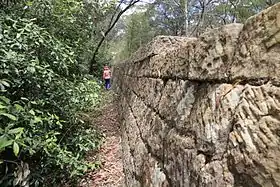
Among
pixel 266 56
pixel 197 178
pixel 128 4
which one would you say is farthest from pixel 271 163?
pixel 128 4

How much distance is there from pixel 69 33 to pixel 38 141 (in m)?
2.97

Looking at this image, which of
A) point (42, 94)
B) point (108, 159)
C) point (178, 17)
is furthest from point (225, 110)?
point (178, 17)

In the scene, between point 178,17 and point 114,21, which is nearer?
point 114,21

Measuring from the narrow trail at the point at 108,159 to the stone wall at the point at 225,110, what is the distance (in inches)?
81.2

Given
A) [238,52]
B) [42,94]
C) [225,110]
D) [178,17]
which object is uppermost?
[178,17]

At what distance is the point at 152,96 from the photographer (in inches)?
126

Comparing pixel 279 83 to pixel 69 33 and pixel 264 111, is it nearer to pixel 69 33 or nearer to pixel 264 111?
pixel 264 111

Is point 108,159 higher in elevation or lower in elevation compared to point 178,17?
lower

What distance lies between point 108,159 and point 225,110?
4030 millimetres

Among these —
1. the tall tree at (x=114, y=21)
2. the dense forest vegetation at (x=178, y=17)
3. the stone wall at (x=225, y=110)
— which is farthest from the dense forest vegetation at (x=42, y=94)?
the dense forest vegetation at (x=178, y=17)

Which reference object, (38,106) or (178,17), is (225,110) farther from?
(178,17)

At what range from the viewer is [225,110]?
1436 millimetres

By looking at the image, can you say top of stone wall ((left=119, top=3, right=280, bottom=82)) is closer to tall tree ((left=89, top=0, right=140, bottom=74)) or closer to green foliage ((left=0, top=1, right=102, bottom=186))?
green foliage ((left=0, top=1, right=102, bottom=186))

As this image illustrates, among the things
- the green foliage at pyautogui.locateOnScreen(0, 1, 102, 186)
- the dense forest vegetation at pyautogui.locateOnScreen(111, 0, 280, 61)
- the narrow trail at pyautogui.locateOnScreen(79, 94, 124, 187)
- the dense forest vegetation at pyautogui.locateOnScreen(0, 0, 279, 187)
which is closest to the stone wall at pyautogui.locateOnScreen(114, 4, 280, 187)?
the dense forest vegetation at pyautogui.locateOnScreen(0, 0, 279, 187)
